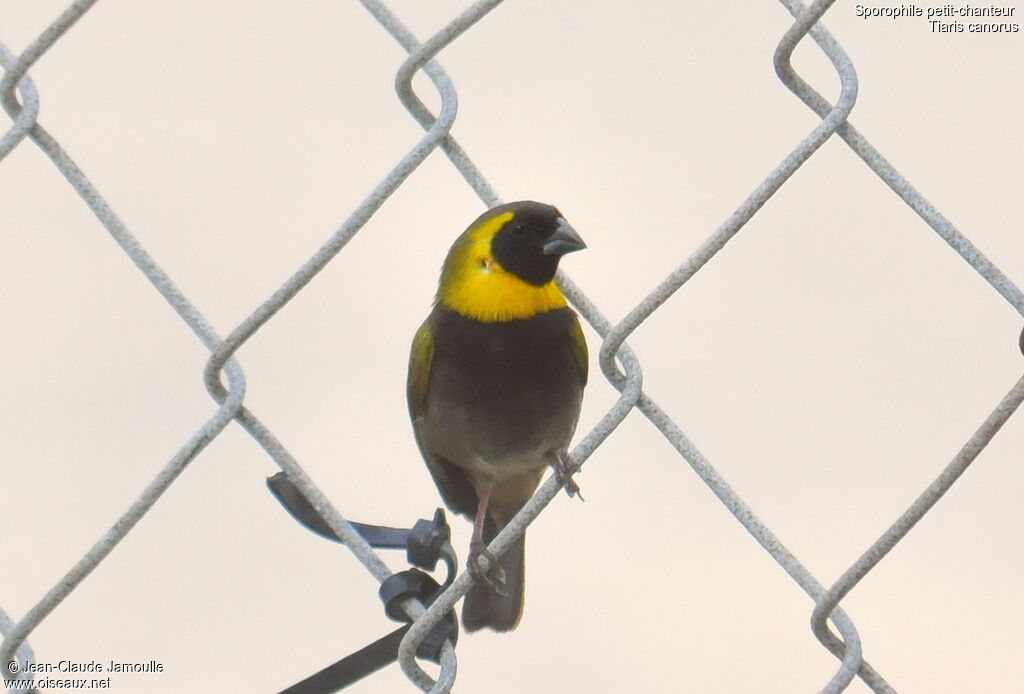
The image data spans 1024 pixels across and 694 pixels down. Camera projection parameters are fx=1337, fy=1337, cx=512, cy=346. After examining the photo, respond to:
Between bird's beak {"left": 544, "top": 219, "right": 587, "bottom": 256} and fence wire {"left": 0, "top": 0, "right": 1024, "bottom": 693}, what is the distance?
0.94 metres

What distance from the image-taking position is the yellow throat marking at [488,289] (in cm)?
277

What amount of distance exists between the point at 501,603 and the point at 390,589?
1.02 metres

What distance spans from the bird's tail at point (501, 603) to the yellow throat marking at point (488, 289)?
481 mm

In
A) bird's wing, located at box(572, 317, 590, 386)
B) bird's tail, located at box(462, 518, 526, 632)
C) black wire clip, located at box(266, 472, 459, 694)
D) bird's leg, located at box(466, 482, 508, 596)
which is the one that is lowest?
bird's tail, located at box(462, 518, 526, 632)

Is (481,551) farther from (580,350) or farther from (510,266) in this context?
(510,266)

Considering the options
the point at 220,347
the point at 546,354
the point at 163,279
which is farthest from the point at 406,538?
the point at 546,354

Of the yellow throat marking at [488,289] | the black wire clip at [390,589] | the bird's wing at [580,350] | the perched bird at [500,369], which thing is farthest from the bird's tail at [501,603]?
the black wire clip at [390,589]

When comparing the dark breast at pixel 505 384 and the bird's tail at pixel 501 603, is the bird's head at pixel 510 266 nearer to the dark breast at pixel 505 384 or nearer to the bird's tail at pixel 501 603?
the dark breast at pixel 505 384

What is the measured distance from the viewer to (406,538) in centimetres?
163

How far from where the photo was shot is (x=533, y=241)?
2766mm

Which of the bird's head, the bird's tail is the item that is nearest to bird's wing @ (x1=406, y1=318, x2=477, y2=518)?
the bird's head

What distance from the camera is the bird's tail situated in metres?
2.60

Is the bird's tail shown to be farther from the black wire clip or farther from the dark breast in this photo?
the black wire clip

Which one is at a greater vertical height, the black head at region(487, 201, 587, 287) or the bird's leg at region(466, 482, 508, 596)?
the black head at region(487, 201, 587, 287)
